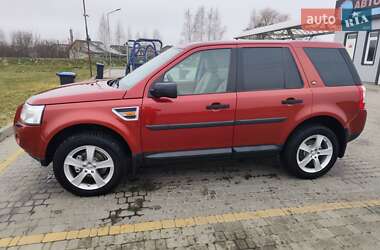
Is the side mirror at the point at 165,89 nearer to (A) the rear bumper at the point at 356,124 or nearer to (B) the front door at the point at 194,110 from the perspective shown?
(B) the front door at the point at 194,110

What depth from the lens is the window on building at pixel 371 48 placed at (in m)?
14.5

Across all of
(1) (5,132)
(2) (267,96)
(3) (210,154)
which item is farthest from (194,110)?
(1) (5,132)

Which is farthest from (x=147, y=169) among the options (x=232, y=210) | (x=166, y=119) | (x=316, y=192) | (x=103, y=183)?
(x=316, y=192)

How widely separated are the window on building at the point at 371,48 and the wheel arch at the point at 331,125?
13247 millimetres

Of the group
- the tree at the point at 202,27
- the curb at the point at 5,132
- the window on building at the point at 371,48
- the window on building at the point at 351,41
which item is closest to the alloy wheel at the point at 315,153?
the curb at the point at 5,132

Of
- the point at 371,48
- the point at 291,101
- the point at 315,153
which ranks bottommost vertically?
the point at 315,153

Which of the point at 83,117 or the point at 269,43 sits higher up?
the point at 269,43

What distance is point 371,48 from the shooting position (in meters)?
14.9

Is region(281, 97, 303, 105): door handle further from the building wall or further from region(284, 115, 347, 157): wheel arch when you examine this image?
the building wall

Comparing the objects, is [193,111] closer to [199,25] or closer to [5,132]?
[5,132]

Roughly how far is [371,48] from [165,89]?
51.1 feet

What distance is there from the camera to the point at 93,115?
3211 mm

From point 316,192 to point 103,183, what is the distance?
2617mm

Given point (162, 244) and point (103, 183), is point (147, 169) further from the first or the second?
point (162, 244)
